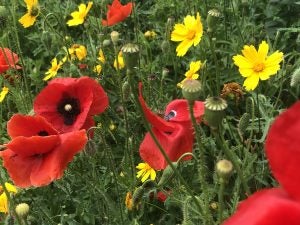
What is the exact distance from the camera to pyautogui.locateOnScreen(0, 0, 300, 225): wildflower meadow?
1.26 m

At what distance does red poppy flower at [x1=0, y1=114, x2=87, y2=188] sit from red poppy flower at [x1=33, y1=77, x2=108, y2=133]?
175mm

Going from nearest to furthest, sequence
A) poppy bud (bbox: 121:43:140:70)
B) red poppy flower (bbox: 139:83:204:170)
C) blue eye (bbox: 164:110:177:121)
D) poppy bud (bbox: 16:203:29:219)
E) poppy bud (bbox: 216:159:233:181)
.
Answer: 1. poppy bud (bbox: 216:159:233:181)
2. poppy bud (bbox: 121:43:140:70)
3. poppy bud (bbox: 16:203:29:219)
4. red poppy flower (bbox: 139:83:204:170)
5. blue eye (bbox: 164:110:177:121)

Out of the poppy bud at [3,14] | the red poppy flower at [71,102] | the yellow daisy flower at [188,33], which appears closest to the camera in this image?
the red poppy flower at [71,102]

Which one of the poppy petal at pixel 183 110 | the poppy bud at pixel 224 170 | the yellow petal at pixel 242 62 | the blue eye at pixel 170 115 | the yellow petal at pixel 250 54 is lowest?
the yellow petal at pixel 242 62

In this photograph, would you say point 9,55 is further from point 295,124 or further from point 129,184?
point 295,124

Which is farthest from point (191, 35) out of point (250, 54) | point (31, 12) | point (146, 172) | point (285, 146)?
point (285, 146)

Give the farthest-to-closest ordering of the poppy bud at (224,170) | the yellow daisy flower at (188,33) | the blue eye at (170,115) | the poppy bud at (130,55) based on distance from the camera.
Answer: the yellow daisy flower at (188,33) < the blue eye at (170,115) < the poppy bud at (130,55) < the poppy bud at (224,170)

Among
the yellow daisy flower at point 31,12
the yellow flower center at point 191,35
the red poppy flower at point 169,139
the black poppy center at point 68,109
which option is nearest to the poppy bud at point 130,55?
the red poppy flower at point 169,139

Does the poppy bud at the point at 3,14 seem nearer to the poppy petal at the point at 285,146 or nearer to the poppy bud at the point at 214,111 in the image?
the poppy bud at the point at 214,111

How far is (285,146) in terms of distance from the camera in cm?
88

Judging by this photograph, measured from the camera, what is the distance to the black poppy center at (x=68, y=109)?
6.93ft

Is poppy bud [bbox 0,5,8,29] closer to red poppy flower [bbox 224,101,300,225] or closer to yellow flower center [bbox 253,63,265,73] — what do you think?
yellow flower center [bbox 253,63,265,73]

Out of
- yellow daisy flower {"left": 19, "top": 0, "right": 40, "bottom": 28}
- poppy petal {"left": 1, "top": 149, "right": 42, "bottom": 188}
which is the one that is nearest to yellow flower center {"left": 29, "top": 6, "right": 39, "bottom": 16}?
yellow daisy flower {"left": 19, "top": 0, "right": 40, "bottom": 28}

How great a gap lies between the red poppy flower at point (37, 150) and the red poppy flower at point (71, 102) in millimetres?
175
